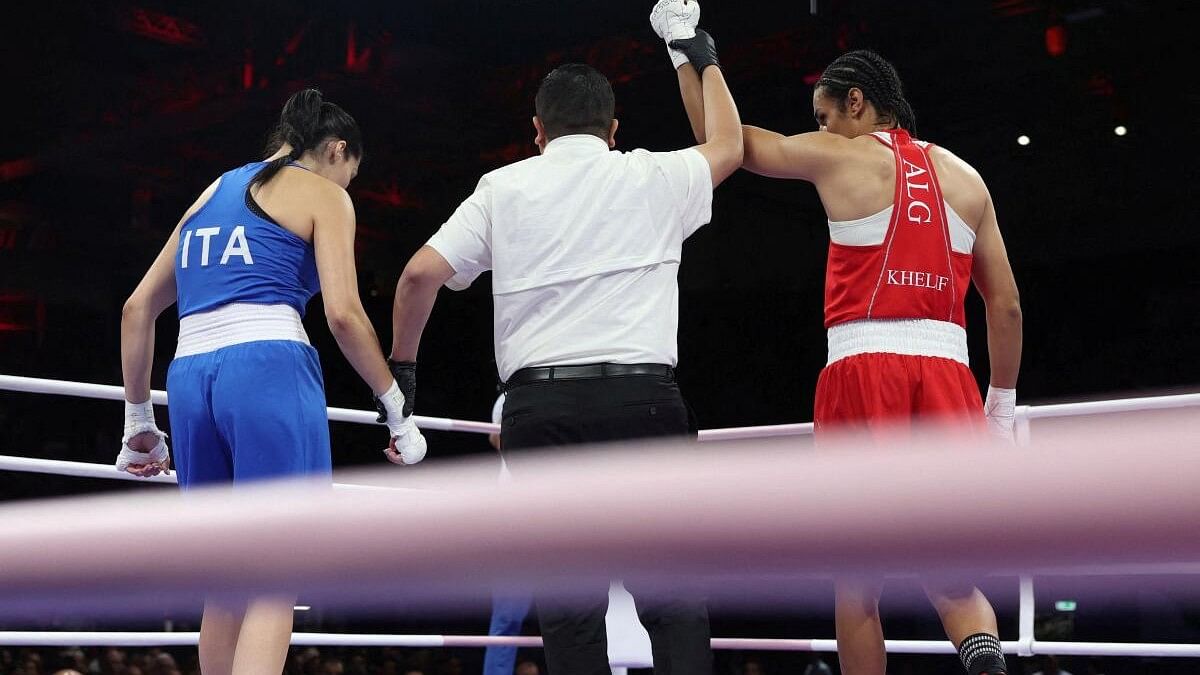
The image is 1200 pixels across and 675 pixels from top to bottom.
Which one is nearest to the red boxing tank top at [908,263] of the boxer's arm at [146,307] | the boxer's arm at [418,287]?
the boxer's arm at [418,287]

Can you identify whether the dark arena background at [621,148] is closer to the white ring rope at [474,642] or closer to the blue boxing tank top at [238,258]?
the white ring rope at [474,642]

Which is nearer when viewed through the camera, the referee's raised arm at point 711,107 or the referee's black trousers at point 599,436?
the referee's black trousers at point 599,436

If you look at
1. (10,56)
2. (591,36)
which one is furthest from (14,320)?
(591,36)

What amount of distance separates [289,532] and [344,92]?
394 inches

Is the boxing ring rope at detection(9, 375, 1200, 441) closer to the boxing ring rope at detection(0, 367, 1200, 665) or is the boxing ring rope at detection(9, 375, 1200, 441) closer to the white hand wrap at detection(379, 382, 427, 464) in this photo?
the boxing ring rope at detection(0, 367, 1200, 665)

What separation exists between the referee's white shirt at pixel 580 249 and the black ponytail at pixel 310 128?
410 mm

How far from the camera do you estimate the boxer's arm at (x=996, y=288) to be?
6.89 ft

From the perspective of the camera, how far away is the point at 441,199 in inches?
451

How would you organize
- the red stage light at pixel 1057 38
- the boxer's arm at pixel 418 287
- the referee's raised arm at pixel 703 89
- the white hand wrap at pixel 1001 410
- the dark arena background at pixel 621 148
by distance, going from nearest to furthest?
the boxer's arm at pixel 418 287
the referee's raised arm at pixel 703 89
the white hand wrap at pixel 1001 410
the red stage light at pixel 1057 38
the dark arena background at pixel 621 148

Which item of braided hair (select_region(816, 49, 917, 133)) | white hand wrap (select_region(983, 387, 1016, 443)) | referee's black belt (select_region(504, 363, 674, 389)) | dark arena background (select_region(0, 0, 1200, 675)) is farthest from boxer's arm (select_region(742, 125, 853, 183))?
dark arena background (select_region(0, 0, 1200, 675))

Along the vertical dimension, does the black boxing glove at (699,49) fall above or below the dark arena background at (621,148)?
below

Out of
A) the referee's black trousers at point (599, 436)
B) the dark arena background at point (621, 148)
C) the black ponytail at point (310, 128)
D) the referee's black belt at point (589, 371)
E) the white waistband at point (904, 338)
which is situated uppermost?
the dark arena background at point (621, 148)

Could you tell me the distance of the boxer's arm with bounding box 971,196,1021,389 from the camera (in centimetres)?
210

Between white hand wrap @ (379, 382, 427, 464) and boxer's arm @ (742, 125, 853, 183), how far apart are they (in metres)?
0.71
